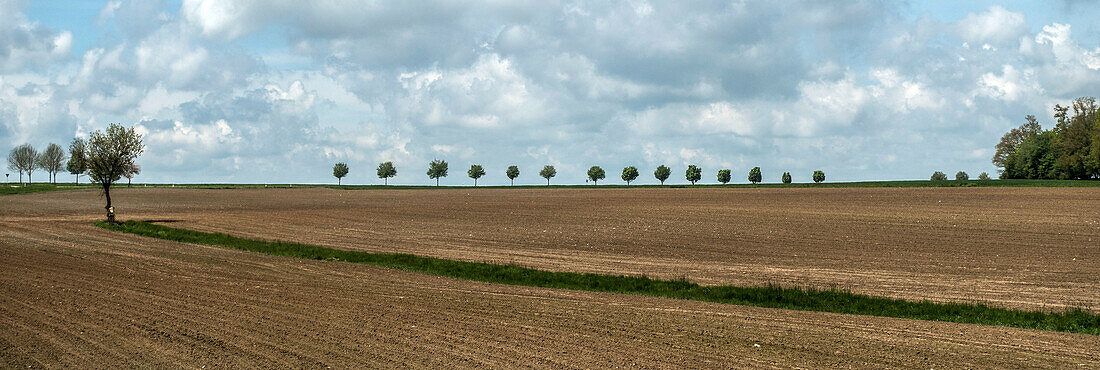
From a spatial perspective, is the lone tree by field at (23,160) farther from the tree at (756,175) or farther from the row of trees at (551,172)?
the tree at (756,175)

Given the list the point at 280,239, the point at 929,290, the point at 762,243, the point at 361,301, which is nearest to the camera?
the point at 361,301

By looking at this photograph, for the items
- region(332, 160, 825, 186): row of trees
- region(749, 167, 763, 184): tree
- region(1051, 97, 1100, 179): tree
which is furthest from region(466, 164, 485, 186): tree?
region(1051, 97, 1100, 179): tree

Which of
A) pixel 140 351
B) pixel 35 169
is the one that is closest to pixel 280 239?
pixel 140 351

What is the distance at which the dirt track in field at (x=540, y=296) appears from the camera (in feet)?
41.4

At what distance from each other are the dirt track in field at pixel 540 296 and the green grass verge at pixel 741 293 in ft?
5.18

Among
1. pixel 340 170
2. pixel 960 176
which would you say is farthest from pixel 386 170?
pixel 960 176

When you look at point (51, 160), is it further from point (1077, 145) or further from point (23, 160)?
point (1077, 145)

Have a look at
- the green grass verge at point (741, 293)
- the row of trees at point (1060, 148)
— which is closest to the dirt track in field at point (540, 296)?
the green grass verge at point (741, 293)

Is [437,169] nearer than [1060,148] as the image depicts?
No

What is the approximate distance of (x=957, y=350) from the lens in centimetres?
1306

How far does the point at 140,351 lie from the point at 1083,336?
1676 centimetres

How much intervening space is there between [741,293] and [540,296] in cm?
543

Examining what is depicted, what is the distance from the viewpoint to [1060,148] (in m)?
105

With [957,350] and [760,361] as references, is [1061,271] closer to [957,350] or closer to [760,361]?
[957,350]
